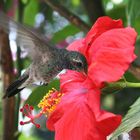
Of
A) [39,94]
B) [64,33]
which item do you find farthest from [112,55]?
[64,33]

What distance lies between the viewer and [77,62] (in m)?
0.94

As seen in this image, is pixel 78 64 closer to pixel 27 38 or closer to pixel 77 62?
pixel 77 62

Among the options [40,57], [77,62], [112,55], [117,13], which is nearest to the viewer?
[112,55]

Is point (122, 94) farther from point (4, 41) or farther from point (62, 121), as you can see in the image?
point (62, 121)

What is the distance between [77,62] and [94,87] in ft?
0.31

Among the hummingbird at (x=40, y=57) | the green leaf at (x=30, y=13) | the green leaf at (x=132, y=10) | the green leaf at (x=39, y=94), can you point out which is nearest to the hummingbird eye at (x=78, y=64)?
the hummingbird at (x=40, y=57)

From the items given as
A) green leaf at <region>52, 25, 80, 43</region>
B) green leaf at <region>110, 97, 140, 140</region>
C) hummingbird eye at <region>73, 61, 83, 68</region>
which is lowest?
green leaf at <region>110, 97, 140, 140</region>

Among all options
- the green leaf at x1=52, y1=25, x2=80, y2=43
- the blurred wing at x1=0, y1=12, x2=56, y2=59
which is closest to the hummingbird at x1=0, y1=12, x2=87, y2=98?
the blurred wing at x1=0, y1=12, x2=56, y2=59

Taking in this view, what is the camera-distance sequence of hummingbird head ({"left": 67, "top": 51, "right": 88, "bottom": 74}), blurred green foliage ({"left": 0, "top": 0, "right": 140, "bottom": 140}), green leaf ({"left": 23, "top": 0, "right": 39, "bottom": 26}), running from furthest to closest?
green leaf ({"left": 23, "top": 0, "right": 39, "bottom": 26}), blurred green foliage ({"left": 0, "top": 0, "right": 140, "bottom": 140}), hummingbird head ({"left": 67, "top": 51, "right": 88, "bottom": 74})

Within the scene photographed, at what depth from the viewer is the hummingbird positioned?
0.96 m

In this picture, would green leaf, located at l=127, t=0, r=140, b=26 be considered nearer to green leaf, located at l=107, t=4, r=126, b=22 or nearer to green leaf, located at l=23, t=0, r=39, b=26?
green leaf, located at l=107, t=4, r=126, b=22

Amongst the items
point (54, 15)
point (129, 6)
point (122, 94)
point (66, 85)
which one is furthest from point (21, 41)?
point (122, 94)

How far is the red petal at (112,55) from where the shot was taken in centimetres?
80

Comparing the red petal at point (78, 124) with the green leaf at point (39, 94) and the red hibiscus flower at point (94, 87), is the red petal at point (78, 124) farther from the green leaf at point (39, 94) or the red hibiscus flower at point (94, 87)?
the green leaf at point (39, 94)
